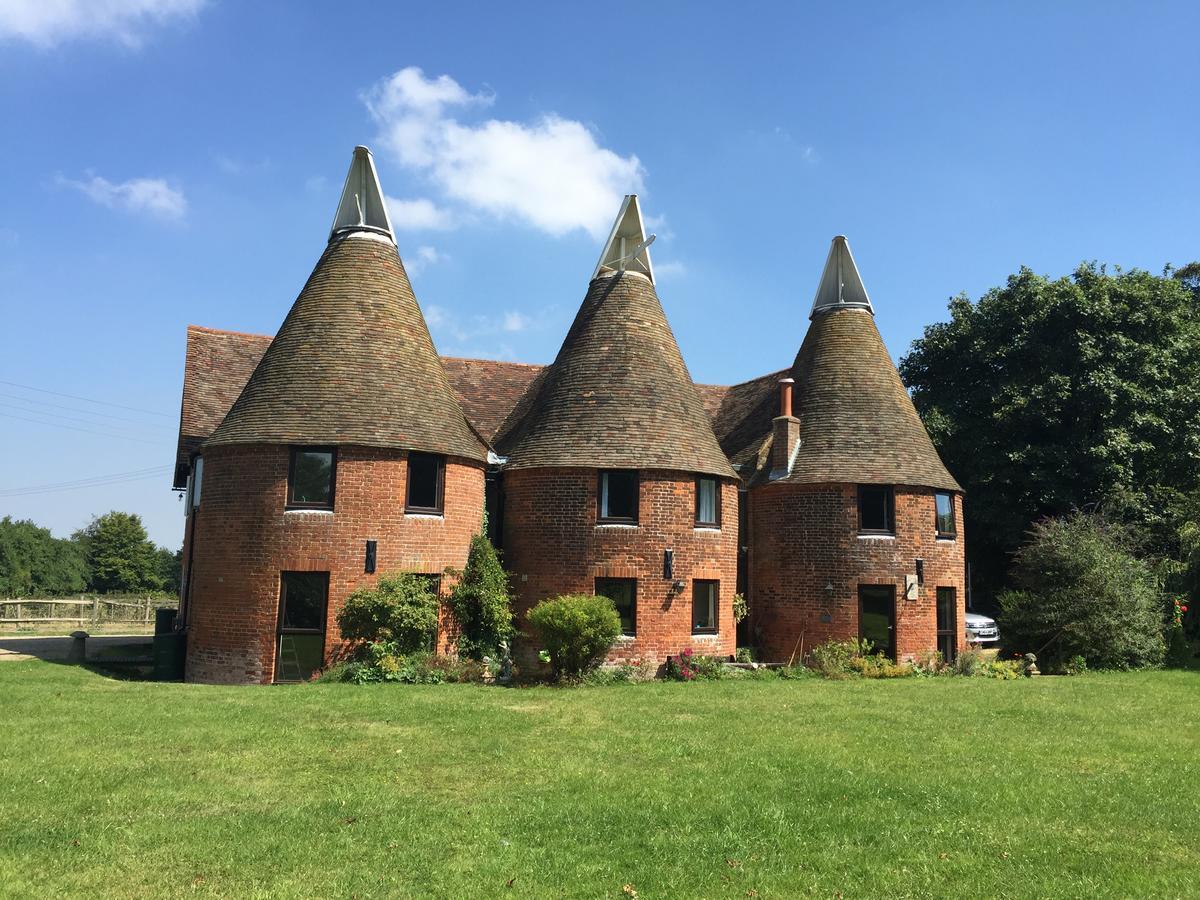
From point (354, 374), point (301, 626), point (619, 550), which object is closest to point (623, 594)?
point (619, 550)

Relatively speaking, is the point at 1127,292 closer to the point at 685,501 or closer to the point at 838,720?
the point at 685,501

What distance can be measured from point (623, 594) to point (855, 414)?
8213 mm

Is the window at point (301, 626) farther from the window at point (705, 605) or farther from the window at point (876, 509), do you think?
the window at point (876, 509)

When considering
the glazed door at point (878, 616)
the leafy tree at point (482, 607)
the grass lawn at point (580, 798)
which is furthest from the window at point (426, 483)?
the glazed door at point (878, 616)

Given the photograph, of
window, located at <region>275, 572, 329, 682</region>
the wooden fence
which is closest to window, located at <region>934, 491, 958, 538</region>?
window, located at <region>275, 572, 329, 682</region>

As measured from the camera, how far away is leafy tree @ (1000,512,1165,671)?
21.9 meters

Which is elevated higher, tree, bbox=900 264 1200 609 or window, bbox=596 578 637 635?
tree, bbox=900 264 1200 609

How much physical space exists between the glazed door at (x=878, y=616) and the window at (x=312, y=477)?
12.8 metres

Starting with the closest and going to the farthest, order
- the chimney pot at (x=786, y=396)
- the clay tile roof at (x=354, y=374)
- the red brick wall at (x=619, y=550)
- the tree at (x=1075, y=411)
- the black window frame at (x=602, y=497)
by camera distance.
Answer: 1. the clay tile roof at (x=354, y=374)
2. the red brick wall at (x=619, y=550)
3. the black window frame at (x=602, y=497)
4. the chimney pot at (x=786, y=396)
5. the tree at (x=1075, y=411)

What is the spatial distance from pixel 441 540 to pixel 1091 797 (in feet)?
43.8

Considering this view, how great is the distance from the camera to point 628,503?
20.1 metres

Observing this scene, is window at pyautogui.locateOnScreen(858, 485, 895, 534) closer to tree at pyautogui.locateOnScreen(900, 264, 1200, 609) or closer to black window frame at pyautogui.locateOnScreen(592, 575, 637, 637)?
black window frame at pyautogui.locateOnScreen(592, 575, 637, 637)

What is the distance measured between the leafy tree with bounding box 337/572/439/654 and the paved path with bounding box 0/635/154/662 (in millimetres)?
7981

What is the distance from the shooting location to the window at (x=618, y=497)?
786 inches
